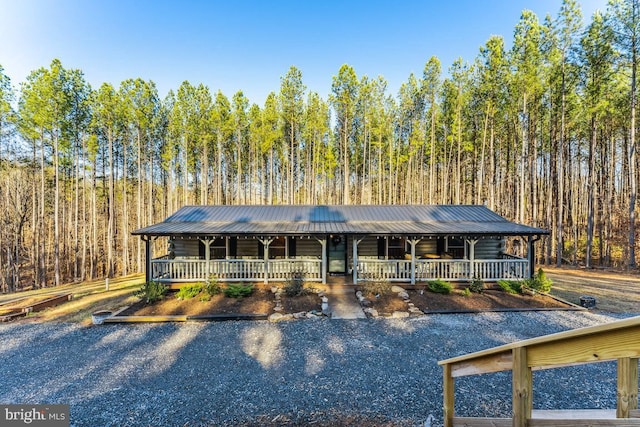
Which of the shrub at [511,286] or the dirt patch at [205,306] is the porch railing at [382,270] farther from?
the dirt patch at [205,306]

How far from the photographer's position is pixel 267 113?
23234mm

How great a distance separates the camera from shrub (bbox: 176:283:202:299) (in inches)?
388

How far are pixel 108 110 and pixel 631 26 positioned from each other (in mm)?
31335

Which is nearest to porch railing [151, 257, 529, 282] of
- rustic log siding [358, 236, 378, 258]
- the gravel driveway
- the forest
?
rustic log siding [358, 236, 378, 258]

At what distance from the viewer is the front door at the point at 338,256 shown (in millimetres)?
12828

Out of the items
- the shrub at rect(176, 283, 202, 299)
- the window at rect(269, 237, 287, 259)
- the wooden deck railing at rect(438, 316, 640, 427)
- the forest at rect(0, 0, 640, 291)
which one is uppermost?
the forest at rect(0, 0, 640, 291)

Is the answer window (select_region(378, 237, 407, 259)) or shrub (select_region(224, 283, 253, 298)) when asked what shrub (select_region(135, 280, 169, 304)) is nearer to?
shrub (select_region(224, 283, 253, 298))

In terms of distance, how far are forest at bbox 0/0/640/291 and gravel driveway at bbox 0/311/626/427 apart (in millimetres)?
13850

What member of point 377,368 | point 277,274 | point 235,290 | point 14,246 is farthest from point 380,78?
point 14,246

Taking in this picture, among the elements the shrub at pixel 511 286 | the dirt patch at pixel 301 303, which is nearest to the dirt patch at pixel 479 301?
the shrub at pixel 511 286

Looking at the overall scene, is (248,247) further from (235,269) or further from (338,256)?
(338,256)

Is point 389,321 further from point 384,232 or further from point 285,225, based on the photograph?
point 285,225

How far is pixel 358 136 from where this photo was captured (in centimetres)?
2672

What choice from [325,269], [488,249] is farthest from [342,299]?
[488,249]
